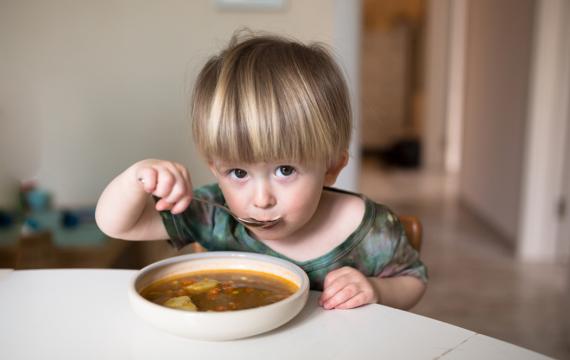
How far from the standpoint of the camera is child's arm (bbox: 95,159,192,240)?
0.65 meters

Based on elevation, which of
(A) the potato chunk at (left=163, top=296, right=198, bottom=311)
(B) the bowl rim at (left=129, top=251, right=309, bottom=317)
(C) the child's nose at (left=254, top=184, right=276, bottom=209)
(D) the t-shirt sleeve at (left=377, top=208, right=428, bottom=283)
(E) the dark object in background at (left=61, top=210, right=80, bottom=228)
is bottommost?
(E) the dark object in background at (left=61, top=210, right=80, bottom=228)

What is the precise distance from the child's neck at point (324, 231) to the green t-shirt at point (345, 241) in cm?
1

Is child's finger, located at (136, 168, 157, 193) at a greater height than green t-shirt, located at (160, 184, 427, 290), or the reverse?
child's finger, located at (136, 168, 157, 193)

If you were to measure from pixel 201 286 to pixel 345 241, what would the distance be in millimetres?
289

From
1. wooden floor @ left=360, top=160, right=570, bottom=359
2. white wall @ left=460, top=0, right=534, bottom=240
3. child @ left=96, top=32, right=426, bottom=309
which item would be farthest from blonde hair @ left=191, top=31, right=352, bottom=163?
white wall @ left=460, top=0, right=534, bottom=240

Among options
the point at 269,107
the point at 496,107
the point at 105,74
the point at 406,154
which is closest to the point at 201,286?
the point at 269,107

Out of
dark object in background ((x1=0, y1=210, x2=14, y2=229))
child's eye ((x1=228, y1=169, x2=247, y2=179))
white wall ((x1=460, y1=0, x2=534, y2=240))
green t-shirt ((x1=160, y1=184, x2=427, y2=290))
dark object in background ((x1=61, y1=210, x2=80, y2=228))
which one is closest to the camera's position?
child's eye ((x1=228, y1=169, x2=247, y2=179))

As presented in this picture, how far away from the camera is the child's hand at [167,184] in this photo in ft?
2.11

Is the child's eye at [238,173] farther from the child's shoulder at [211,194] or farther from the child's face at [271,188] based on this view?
the child's shoulder at [211,194]

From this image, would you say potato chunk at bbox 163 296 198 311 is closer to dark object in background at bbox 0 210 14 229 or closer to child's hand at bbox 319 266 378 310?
child's hand at bbox 319 266 378 310

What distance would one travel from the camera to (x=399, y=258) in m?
0.85

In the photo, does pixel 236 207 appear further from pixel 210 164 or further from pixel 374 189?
pixel 374 189

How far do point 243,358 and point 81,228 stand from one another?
158cm

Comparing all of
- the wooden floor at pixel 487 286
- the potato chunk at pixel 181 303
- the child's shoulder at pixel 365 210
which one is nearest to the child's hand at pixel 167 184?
the potato chunk at pixel 181 303
